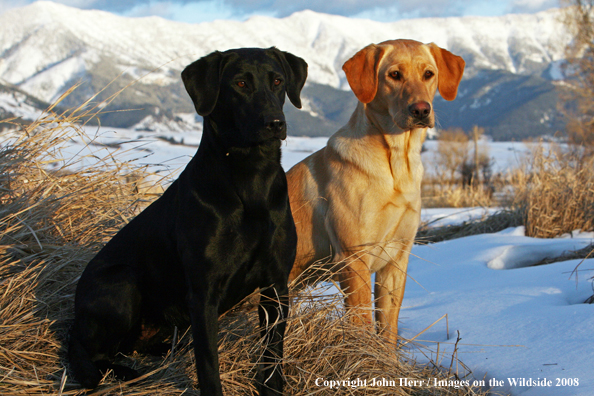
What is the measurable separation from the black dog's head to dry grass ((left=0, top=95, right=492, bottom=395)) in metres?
0.97

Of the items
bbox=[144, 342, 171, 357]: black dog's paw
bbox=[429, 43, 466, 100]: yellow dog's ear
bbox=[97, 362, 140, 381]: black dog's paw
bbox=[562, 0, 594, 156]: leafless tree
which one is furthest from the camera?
bbox=[562, 0, 594, 156]: leafless tree

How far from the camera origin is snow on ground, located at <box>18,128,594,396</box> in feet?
6.68

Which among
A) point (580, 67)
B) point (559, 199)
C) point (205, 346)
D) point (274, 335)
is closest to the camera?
point (205, 346)

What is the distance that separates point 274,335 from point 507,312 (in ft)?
5.32

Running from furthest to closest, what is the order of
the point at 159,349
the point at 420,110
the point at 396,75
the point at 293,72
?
the point at 396,75
the point at 420,110
the point at 159,349
the point at 293,72

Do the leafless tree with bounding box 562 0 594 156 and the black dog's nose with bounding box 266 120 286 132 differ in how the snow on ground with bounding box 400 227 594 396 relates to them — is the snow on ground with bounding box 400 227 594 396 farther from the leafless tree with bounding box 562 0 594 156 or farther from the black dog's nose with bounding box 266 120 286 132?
the leafless tree with bounding box 562 0 594 156

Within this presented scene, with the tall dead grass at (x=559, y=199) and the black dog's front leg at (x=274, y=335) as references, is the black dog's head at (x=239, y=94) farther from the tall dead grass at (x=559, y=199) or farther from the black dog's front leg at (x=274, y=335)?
the tall dead grass at (x=559, y=199)

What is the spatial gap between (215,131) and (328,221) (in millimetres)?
1127

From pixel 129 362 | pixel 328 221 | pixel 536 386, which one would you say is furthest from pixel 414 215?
pixel 129 362

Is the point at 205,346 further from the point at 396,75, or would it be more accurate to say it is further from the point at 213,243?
the point at 396,75

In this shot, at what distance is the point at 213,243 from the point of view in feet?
5.53

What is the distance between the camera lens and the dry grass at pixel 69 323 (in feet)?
6.34

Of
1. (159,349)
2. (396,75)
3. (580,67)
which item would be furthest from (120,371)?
(580,67)

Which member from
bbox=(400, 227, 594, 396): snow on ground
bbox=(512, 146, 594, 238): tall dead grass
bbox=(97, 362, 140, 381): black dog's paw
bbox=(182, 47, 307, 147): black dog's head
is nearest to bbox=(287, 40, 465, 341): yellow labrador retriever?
bbox=(400, 227, 594, 396): snow on ground
